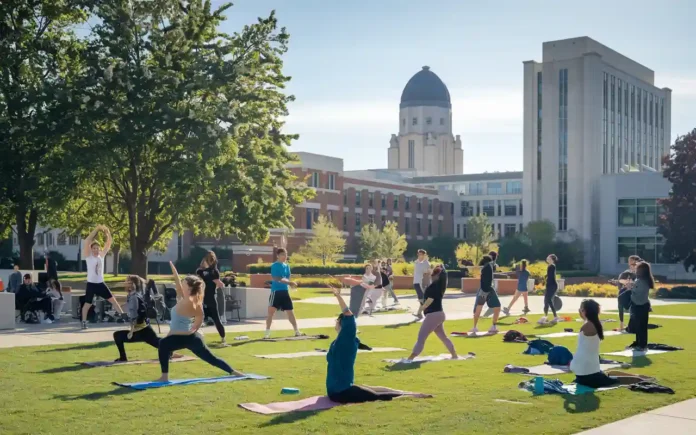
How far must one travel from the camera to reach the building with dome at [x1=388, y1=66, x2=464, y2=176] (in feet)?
526

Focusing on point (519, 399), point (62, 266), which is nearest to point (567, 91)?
point (62, 266)

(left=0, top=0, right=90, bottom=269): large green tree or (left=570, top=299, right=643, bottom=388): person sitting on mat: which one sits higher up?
(left=0, top=0, right=90, bottom=269): large green tree

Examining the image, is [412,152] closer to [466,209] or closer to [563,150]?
[466,209]

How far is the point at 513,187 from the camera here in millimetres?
129000

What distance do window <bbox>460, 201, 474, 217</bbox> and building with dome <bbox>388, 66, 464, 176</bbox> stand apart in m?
32.9

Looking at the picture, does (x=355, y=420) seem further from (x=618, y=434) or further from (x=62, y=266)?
(x=62, y=266)

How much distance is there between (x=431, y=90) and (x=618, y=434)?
153 metres

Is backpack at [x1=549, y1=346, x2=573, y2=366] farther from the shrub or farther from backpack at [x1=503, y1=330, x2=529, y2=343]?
the shrub

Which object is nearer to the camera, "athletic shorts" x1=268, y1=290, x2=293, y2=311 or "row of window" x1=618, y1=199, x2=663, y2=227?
"athletic shorts" x1=268, y1=290, x2=293, y2=311

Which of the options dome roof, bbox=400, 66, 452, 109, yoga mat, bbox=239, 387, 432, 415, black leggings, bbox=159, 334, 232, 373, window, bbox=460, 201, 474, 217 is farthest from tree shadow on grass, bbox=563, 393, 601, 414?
dome roof, bbox=400, 66, 452, 109

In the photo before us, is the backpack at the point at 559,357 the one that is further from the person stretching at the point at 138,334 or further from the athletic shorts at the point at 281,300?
the person stretching at the point at 138,334

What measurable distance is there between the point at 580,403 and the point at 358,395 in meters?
2.85

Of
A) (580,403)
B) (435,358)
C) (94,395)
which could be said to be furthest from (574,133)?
(94,395)

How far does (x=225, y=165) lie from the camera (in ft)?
115
